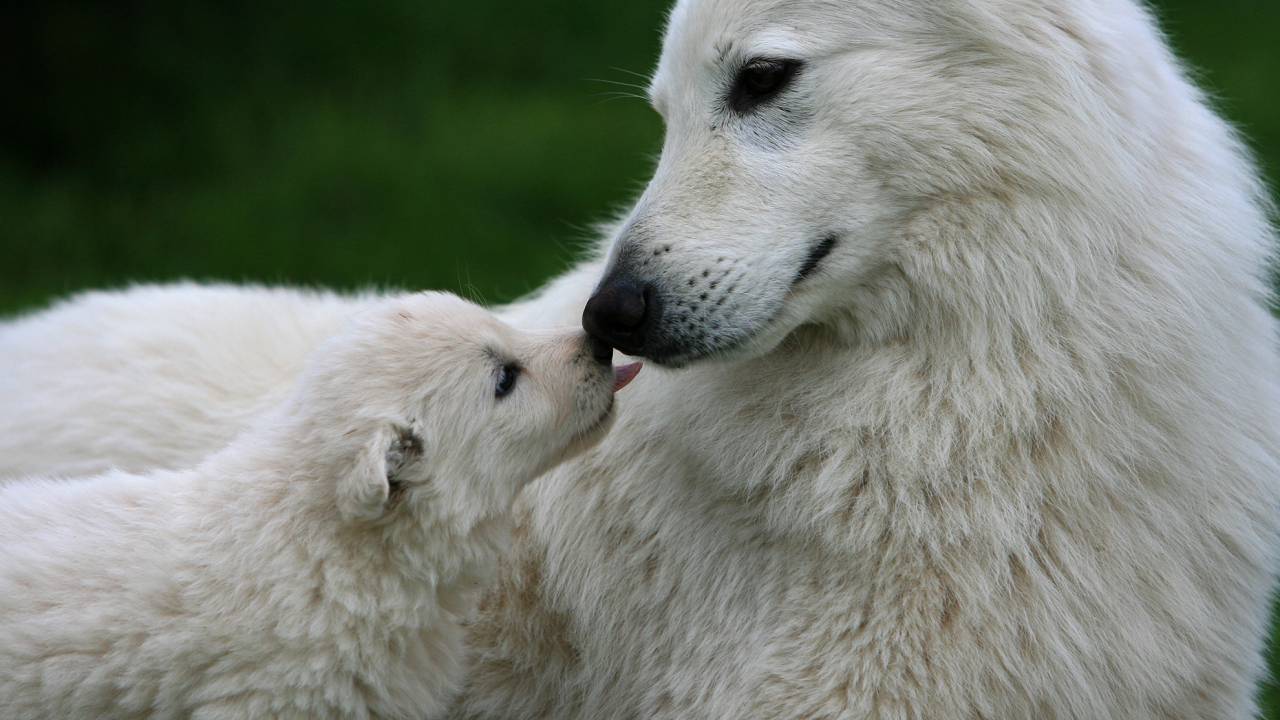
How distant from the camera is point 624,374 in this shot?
4160 millimetres

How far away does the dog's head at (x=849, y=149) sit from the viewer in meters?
3.57

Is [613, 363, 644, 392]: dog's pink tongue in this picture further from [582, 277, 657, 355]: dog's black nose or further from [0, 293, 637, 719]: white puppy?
[582, 277, 657, 355]: dog's black nose

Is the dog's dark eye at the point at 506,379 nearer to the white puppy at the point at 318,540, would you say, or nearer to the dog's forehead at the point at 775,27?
the white puppy at the point at 318,540

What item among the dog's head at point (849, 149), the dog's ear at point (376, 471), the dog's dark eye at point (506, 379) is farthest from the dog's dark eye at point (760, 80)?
the dog's ear at point (376, 471)

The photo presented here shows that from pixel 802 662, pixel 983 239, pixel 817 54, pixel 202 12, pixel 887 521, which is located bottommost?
pixel 202 12

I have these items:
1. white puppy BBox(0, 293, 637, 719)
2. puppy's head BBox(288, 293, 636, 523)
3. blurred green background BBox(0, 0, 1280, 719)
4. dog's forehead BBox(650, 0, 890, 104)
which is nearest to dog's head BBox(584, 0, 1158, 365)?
dog's forehead BBox(650, 0, 890, 104)

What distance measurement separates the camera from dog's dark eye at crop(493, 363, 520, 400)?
159 inches

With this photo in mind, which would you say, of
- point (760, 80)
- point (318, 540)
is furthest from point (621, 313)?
point (318, 540)

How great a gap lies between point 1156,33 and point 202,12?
35.0ft

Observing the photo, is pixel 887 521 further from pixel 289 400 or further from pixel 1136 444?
pixel 289 400

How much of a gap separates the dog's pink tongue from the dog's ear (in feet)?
1.93

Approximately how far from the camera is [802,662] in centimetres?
368

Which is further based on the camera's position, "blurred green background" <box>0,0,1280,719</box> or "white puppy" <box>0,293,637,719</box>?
"blurred green background" <box>0,0,1280,719</box>

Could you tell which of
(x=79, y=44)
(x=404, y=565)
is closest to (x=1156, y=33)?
(x=404, y=565)
